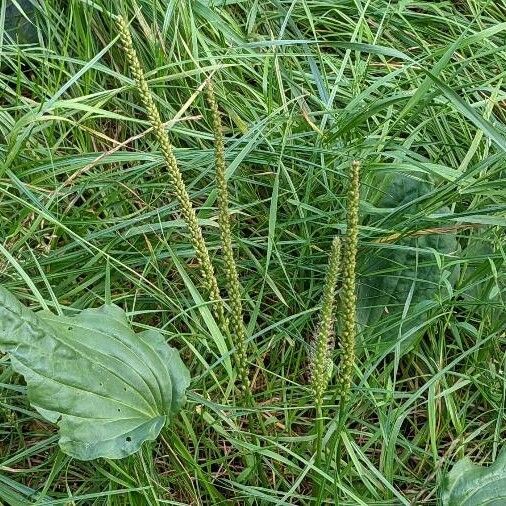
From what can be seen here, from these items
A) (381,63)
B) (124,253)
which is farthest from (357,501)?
A: (381,63)

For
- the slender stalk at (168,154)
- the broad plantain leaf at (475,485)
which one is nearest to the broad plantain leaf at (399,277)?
the broad plantain leaf at (475,485)

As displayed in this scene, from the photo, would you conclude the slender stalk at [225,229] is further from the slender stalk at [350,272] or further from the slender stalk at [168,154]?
the slender stalk at [350,272]

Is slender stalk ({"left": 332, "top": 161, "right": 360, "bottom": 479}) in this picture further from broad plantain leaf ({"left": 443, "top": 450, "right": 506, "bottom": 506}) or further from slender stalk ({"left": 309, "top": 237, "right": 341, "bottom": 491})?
broad plantain leaf ({"left": 443, "top": 450, "right": 506, "bottom": 506})

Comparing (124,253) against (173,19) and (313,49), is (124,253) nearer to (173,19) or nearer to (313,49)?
(173,19)

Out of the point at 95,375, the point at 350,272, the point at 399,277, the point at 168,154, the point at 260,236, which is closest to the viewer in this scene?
the point at 350,272

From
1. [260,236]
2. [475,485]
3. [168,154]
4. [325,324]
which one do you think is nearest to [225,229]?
[168,154]

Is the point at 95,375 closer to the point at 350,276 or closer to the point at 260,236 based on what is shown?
the point at 350,276

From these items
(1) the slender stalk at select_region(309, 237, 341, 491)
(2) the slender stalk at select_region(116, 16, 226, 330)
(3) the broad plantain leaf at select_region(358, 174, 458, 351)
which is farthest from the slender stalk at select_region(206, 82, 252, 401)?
(3) the broad plantain leaf at select_region(358, 174, 458, 351)
